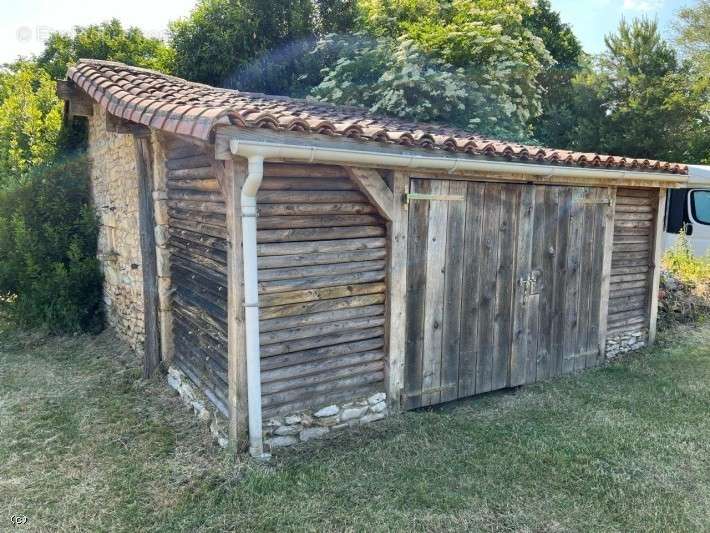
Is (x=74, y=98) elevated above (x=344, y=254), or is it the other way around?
(x=74, y=98)

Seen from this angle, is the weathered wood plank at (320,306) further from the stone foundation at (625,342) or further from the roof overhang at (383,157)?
the stone foundation at (625,342)

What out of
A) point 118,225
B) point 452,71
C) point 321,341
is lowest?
point 321,341

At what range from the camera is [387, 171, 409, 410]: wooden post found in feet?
13.9

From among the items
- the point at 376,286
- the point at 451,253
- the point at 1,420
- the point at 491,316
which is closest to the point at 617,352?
the point at 491,316

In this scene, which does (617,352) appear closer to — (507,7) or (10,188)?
(507,7)

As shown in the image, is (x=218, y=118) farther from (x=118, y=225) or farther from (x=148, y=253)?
(x=118, y=225)

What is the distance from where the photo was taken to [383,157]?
365cm

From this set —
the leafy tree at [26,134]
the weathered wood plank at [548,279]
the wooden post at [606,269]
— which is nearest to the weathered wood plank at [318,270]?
the weathered wood plank at [548,279]

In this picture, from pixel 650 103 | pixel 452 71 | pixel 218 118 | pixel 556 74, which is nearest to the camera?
pixel 218 118

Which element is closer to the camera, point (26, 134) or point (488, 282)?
point (488, 282)

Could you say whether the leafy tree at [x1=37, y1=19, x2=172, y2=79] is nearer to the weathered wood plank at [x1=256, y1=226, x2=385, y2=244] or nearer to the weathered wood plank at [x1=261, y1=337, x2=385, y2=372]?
the weathered wood plank at [x1=256, y1=226, x2=385, y2=244]

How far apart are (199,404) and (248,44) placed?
9.15 m

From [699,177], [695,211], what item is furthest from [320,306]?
[695,211]

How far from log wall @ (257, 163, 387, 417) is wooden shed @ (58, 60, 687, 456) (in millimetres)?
12
